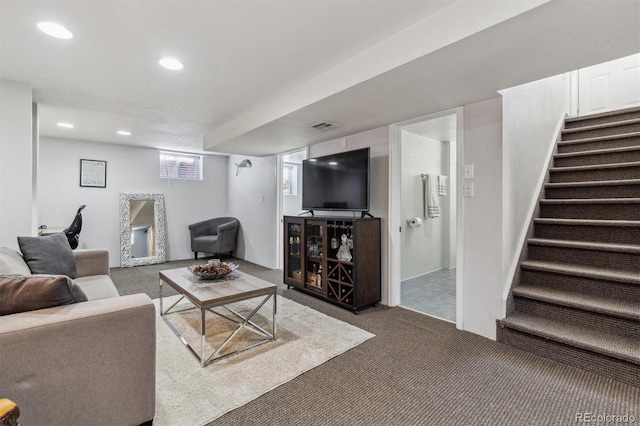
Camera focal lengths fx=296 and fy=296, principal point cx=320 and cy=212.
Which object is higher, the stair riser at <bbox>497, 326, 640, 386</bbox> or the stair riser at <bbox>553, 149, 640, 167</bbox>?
the stair riser at <bbox>553, 149, 640, 167</bbox>

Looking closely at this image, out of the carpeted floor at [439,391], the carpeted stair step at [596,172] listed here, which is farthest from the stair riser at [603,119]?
the carpeted floor at [439,391]

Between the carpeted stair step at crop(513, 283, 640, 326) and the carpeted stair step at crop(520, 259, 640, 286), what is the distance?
144mm

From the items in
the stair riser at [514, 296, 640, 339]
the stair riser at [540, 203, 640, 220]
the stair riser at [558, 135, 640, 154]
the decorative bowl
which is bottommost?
the stair riser at [514, 296, 640, 339]

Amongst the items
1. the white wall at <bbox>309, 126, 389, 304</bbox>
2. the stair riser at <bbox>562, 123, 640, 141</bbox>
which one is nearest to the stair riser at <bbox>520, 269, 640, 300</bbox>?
the white wall at <bbox>309, 126, 389, 304</bbox>

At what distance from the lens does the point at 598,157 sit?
320 cm

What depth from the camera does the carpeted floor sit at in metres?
1.58

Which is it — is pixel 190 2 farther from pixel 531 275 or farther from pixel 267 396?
pixel 531 275

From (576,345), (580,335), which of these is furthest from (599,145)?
(576,345)

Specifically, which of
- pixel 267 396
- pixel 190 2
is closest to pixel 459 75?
pixel 190 2

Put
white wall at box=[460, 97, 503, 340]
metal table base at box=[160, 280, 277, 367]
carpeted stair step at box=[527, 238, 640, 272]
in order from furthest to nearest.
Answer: white wall at box=[460, 97, 503, 340] < carpeted stair step at box=[527, 238, 640, 272] < metal table base at box=[160, 280, 277, 367]

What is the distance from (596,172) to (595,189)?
26 cm

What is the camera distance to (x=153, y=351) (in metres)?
1.46

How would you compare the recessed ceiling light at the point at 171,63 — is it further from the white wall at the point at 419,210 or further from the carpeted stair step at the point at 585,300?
the carpeted stair step at the point at 585,300

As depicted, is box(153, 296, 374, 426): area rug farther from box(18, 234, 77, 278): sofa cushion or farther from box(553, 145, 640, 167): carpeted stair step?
box(553, 145, 640, 167): carpeted stair step
